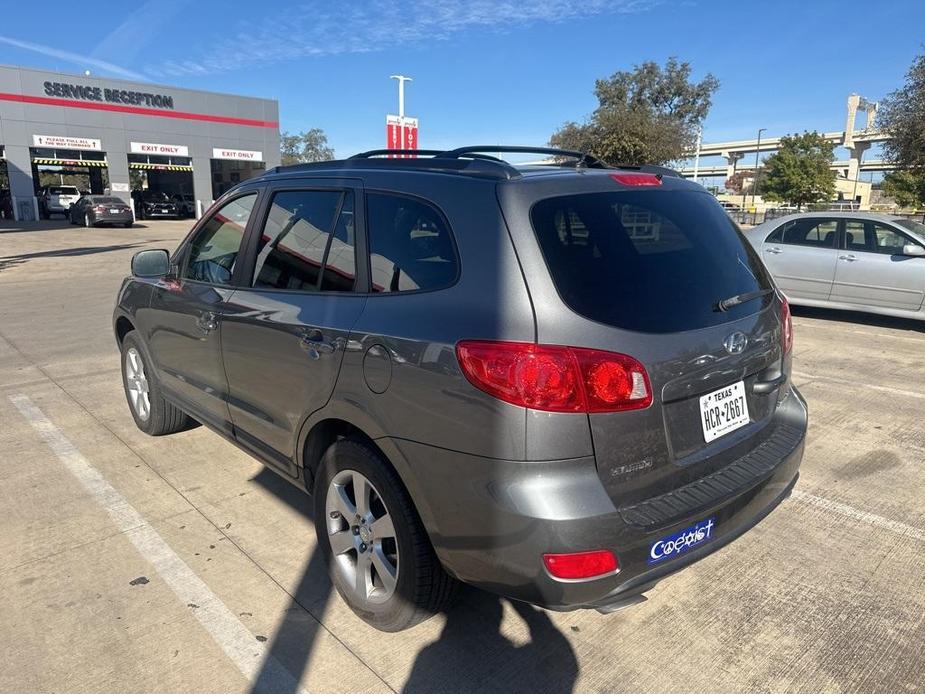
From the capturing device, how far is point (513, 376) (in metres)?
2.00

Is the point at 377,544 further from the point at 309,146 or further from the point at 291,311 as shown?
the point at 309,146

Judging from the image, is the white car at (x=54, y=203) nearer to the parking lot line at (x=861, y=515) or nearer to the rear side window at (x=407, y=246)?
the rear side window at (x=407, y=246)

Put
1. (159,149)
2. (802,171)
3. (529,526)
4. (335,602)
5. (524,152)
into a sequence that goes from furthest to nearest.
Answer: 1. (802,171)
2. (159,149)
3. (524,152)
4. (335,602)
5. (529,526)

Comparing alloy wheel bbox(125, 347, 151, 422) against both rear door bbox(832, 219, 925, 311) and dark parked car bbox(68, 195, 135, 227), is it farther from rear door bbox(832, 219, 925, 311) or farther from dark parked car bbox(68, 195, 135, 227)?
dark parked car bbox(68, 195, 135, 227)

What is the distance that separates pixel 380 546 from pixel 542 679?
0.77 m

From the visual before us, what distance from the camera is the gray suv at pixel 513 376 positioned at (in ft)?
6.61

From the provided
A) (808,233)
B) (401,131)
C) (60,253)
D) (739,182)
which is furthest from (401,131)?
(739,182)

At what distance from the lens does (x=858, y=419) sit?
518cm

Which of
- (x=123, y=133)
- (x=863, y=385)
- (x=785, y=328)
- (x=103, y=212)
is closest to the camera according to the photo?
(x=785, y=328)

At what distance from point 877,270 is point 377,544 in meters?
8.78

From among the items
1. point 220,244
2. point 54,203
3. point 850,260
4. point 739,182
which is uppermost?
point 739,182

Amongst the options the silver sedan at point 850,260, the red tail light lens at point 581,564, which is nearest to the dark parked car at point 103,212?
the silver sedan at point 850,260

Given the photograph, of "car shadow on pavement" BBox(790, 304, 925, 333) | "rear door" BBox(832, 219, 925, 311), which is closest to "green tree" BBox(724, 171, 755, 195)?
"car shadow on pavement" BBox(790, 304, 925, 333)

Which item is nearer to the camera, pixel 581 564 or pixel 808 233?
pixel 581 564
